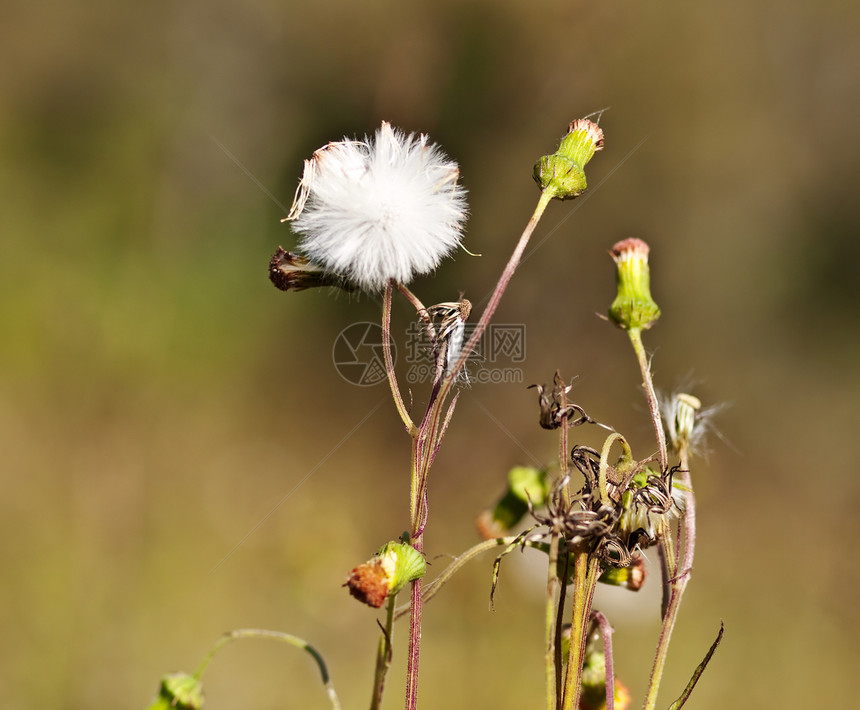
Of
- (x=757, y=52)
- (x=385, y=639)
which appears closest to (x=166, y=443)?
(x=385, y=639)

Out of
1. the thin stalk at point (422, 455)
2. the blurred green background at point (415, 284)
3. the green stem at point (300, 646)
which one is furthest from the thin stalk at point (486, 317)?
the blurred green background at point (415, 284)

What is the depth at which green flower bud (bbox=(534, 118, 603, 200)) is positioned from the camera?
77cm

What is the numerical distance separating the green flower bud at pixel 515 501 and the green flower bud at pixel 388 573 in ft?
1.19

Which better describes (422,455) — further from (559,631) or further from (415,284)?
(415,284)

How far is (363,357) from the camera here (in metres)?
4.08

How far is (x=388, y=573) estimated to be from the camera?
0.64m

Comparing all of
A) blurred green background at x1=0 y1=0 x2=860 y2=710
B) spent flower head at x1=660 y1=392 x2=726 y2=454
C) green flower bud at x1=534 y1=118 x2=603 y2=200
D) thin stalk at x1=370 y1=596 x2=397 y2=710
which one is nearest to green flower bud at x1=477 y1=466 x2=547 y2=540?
spent flower head at x1=660 y1=392 x2=726 y2=454

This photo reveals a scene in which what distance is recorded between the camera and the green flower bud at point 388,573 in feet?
2.10

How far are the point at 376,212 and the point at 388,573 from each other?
40cm

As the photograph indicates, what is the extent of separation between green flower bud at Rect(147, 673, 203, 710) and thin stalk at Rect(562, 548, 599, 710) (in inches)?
22.2

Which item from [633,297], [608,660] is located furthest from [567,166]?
[608,660]

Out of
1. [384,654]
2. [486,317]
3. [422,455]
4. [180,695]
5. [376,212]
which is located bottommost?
[180,695]

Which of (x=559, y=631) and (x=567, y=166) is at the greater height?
(x=567, y=166)

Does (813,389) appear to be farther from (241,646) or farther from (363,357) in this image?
(241,646)
